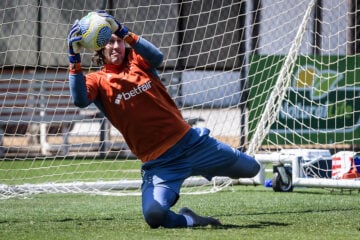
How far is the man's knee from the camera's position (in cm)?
553

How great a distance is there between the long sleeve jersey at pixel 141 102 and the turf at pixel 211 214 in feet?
1.89

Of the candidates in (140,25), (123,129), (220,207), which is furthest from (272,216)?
(140,25)

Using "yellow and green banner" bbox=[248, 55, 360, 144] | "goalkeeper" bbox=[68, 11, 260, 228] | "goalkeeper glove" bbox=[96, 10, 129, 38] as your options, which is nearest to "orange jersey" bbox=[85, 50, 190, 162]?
"goalkeeper" bbox=[68, 11, 260, 228]

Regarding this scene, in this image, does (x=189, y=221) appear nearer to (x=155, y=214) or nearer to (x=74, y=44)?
(x=155, y=214)

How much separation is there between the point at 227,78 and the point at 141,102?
709cm

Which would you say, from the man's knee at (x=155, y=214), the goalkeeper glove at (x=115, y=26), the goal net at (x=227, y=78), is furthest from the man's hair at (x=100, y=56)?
the goal net at (x=227, y=78)

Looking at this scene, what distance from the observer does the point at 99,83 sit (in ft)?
19.3

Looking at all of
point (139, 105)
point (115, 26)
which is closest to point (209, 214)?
point (139, 105)

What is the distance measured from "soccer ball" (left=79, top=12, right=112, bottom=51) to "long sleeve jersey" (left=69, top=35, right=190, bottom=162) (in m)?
0.27

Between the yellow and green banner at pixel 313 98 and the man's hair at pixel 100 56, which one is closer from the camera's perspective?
the man's hair at pixel 100 56

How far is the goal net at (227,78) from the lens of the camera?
915cm

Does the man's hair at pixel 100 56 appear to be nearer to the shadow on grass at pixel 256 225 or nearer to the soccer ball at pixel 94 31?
the soccer ball at pixel 94 31

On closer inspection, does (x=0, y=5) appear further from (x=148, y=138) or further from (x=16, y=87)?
(x=148, y=138)

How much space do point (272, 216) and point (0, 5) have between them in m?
6.18
